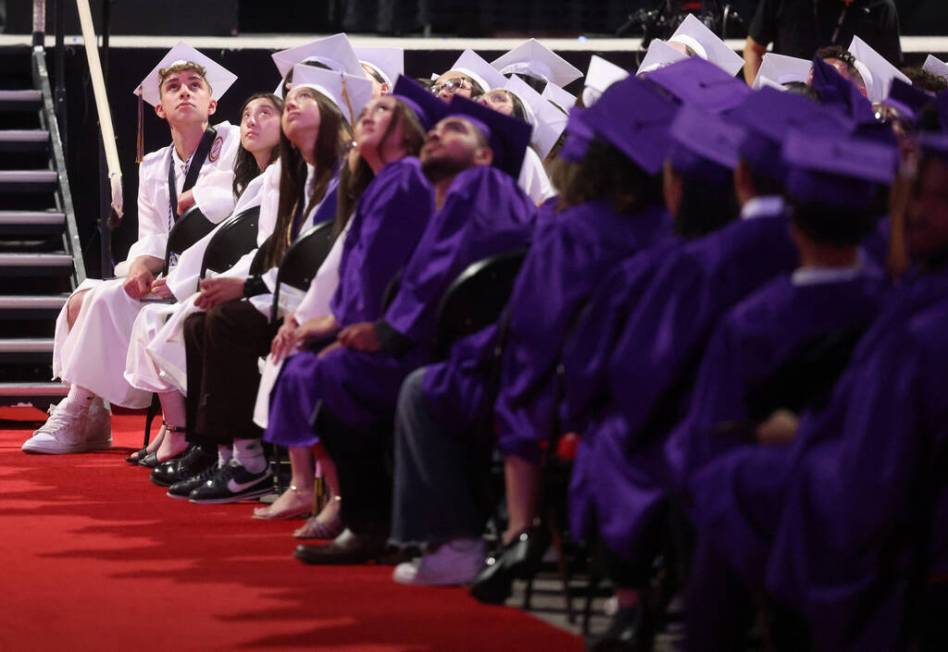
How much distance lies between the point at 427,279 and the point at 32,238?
20.6 feet

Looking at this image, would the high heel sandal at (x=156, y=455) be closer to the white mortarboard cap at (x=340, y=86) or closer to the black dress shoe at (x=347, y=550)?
the white mortarboard cap at (x=340, y=86)

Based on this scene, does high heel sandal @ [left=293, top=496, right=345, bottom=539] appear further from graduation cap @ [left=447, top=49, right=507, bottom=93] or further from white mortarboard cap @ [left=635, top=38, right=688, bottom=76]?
graduation cap @ [left=447, top=49, right=507, bottom=93]

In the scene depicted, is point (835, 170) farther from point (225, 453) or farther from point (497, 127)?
Answer: point (225, 453)

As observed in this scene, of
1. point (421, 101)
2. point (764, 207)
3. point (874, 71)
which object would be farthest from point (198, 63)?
point (764, 207)

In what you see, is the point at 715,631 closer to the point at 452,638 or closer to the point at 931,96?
the point at 452,638

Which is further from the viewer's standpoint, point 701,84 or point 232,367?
point 232,367

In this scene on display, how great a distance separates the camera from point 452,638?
410cm

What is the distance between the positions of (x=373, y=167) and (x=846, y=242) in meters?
2.79

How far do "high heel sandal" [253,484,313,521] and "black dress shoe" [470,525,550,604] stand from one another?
1735 millimetres

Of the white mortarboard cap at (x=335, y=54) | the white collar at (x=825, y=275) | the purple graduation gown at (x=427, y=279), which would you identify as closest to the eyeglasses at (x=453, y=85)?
the white mortarboard cap at (x=335, y=54)

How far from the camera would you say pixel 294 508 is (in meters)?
6.24

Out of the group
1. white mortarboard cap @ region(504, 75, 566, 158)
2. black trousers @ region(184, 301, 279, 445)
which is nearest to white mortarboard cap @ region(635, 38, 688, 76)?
white mortarboard cap @ region(504, 75, 566, 158)

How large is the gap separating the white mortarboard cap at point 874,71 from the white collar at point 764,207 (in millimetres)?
3543

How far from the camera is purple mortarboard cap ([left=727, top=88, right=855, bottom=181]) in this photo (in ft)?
11.1
